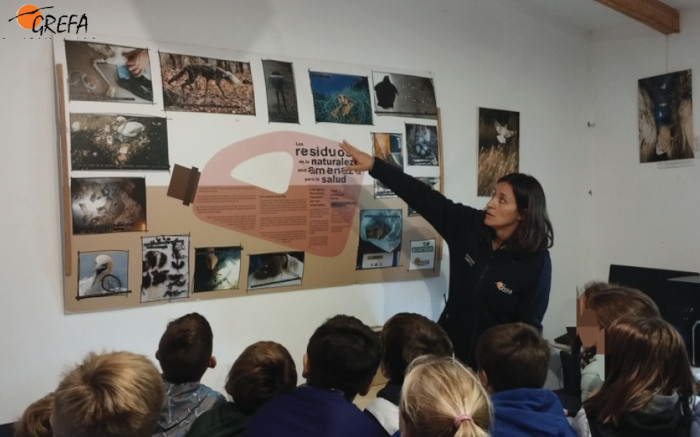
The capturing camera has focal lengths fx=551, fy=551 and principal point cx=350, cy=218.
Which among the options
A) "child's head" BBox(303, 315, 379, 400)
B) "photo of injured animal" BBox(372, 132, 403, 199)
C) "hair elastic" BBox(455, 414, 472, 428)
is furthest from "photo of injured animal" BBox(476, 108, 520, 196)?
"hair elastic" BBox(455, 414, 472, 428)

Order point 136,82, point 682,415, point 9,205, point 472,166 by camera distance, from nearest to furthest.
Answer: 1. point 682,415
2. point 9,205
3. point 136,82
4. point 472,166

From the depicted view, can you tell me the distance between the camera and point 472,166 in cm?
302

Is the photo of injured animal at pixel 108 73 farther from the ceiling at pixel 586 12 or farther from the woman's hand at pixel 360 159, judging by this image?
the ceiling at pixel 586 12

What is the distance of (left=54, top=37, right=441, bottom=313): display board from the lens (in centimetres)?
202

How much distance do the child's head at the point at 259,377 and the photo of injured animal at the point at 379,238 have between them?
3.52ft

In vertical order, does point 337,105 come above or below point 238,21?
below

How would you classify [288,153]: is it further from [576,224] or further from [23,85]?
[576,224]

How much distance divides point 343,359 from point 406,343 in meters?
0.26

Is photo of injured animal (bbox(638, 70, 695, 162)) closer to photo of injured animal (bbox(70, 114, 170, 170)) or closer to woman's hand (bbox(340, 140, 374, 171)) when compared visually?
woman's hand (bbox(340, 140, 374, 171))

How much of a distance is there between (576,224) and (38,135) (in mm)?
3013

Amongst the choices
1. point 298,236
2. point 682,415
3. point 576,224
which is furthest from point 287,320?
point 576,224

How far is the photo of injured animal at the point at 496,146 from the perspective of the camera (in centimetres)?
305

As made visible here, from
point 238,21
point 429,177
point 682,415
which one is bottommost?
point 682,415

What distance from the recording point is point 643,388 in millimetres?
1373
